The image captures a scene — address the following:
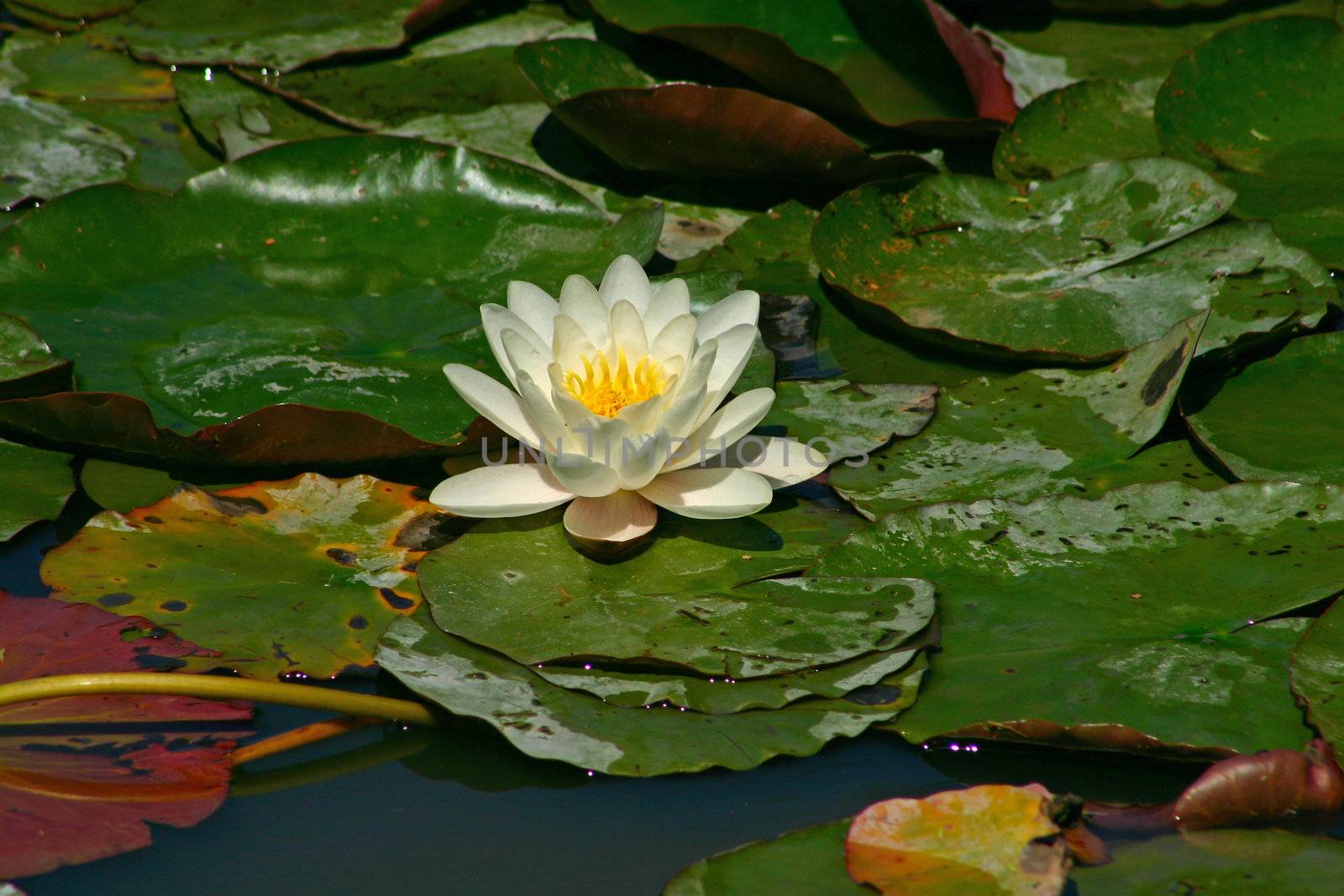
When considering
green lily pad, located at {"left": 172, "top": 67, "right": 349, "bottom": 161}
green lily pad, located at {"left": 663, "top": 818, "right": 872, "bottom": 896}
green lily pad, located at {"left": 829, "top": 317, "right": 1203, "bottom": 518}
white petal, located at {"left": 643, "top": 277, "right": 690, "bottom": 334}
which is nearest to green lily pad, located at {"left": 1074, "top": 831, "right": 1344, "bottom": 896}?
green lily pad, located at {"left": 663, "top": 818, "right": 872, "bottom": 896}

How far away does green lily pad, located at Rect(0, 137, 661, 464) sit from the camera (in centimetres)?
198

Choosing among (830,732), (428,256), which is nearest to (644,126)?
(428,256)

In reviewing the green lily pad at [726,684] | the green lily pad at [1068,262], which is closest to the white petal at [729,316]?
the green lily pad at [1068,262]

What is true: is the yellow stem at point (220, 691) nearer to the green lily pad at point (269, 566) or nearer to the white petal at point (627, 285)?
the green lily pad at point (269, 566)

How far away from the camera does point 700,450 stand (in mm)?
1858

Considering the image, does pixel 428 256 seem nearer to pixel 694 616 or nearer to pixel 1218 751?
pixel 694 616

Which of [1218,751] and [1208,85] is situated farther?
[1208,85]

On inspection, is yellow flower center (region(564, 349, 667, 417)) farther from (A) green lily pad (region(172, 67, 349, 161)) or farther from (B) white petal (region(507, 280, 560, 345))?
(A) green lily pad (region(172, 67, 349, 161))

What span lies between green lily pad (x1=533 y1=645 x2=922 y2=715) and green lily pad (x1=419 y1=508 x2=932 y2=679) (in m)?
0.02

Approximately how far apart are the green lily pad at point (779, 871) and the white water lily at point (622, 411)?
54 cm

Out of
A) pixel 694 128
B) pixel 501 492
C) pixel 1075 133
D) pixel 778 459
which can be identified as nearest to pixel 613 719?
pixel 501 492

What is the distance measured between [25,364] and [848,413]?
5.08ft

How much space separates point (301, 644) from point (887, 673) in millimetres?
893

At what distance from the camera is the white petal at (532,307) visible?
1.97 m
